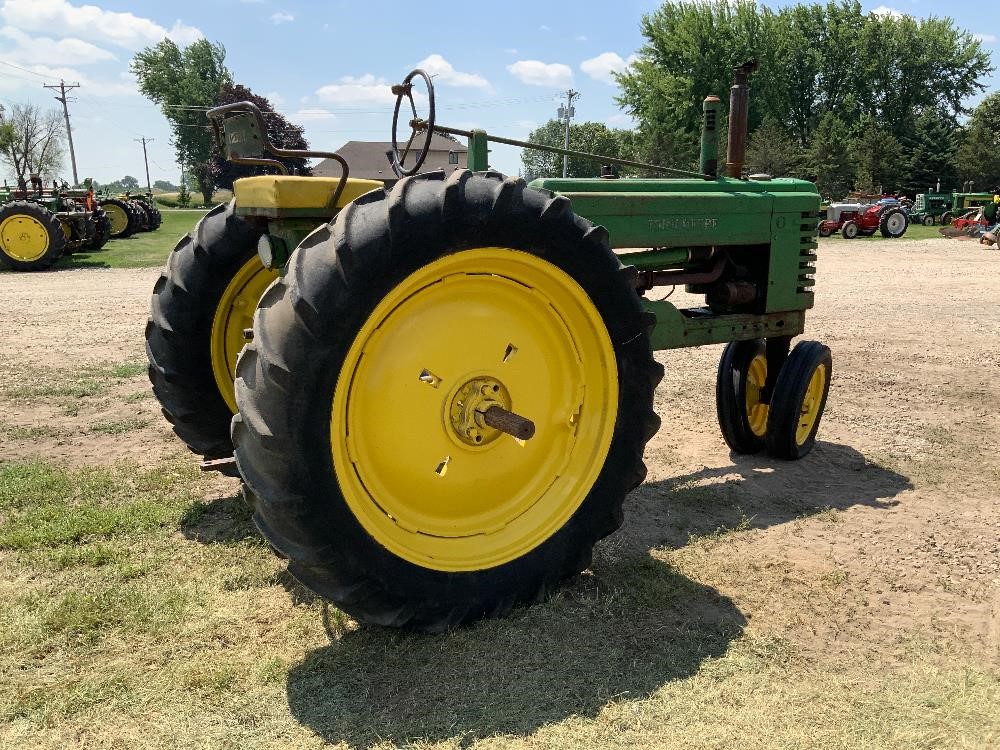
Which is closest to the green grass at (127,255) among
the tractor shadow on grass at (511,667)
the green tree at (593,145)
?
the tractor shadow on grass at (511,667)

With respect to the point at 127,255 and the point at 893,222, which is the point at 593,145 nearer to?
the point at 893,222

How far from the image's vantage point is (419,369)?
263 cm

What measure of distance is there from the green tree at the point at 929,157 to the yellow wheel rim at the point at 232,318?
5233 cm

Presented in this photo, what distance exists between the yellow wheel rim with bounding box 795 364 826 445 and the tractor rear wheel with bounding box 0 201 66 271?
51.0 feet

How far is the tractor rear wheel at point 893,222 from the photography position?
84.9ft

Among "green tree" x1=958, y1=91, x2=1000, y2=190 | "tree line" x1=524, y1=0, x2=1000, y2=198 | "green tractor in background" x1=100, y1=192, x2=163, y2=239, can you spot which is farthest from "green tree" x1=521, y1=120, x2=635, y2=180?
"green tractor in background" x1=100, y1=192, x2=163, y2=239

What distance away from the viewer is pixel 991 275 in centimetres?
1381

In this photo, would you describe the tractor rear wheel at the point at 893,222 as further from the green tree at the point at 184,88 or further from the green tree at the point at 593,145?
the green tree at the point at 184,88

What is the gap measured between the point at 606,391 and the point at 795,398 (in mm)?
1987

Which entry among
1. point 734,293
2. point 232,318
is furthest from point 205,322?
point 734,293

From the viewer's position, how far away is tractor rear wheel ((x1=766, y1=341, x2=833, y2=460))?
4480mm

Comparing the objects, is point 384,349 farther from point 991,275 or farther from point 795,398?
point 991,275

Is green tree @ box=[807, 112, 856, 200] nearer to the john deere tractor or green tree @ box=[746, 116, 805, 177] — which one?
green tree @ box=[746, 116, 805, 177]

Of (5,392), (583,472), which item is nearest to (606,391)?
(583,472)
